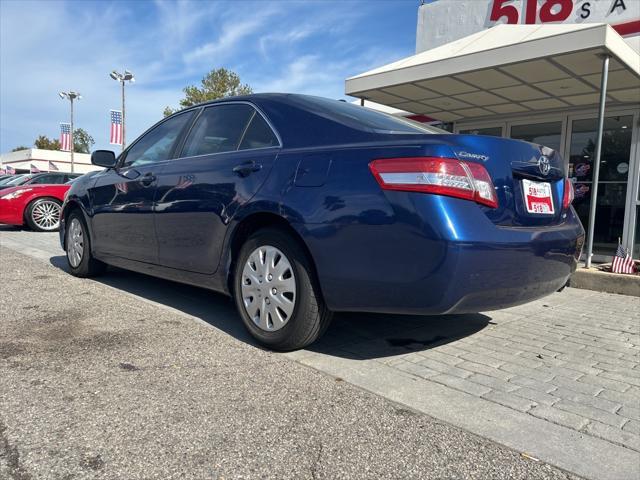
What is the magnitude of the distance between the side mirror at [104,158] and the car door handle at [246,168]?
2.09 metres

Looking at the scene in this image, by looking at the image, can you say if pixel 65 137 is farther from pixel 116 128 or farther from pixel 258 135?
pixel 258 135

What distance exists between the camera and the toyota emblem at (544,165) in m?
2.90

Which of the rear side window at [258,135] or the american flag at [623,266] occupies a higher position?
the rear side window at [258,135]

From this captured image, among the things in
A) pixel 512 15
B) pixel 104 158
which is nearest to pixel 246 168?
pixel 104 158

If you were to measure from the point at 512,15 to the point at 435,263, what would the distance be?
881 centimetres

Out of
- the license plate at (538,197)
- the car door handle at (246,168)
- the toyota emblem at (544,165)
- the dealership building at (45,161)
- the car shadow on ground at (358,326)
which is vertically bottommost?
the car shadow on ground at (358,326)

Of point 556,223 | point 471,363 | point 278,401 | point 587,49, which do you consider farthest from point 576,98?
point 278,401

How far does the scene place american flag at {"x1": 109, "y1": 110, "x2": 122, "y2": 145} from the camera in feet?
84.0

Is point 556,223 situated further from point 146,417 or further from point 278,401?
point 146,417

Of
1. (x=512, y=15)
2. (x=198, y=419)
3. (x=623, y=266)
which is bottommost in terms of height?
(x=198, y=419)

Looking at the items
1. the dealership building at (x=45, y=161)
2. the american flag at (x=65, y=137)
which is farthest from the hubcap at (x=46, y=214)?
the dealership building at (x=45, y=161)

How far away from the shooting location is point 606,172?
8.55m

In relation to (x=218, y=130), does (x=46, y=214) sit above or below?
below

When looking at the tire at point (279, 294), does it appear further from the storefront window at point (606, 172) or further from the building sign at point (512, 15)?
the storefront window at point (606, 172)
